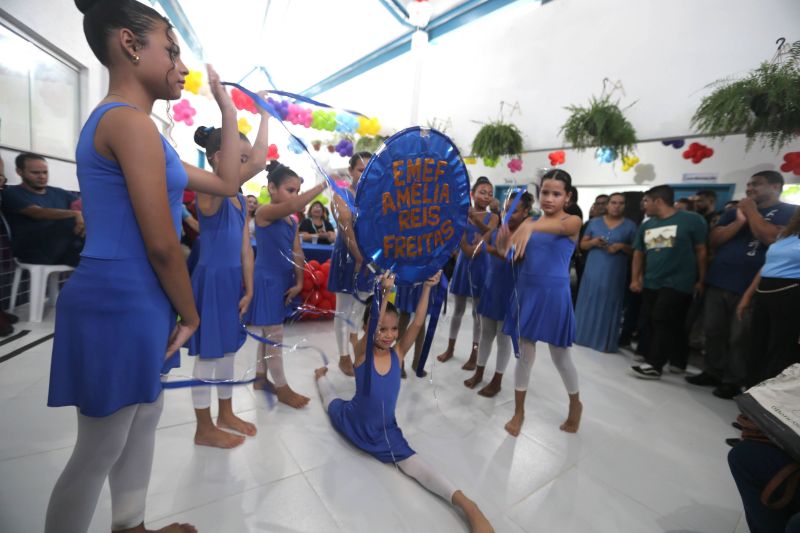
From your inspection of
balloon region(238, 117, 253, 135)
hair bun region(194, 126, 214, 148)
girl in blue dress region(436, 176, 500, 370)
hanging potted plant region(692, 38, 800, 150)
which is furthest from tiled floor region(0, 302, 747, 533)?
hanging potted plant region(692, 38, 800, 150)

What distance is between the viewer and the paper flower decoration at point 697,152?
368 cm

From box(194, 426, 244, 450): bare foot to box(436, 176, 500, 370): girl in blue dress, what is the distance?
1.47 meters

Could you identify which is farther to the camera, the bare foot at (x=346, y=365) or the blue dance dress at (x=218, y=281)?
the bare foot at (x=346, y=365)

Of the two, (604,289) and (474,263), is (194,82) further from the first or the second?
(604,289)

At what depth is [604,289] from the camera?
3.53 meters

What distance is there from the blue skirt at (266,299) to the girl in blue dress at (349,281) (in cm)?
33

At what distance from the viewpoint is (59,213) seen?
290cm

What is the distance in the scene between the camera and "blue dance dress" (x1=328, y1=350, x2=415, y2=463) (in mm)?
1520

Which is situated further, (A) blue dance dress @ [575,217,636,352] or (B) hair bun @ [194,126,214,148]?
(A) blue dance dress @ [575,217,636,352]

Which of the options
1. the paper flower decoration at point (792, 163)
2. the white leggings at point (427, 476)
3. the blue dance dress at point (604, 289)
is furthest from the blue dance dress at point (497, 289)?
the paper flower decoration at point (792, 163)

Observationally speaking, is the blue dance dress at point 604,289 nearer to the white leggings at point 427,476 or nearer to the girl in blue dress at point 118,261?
the white leggings at point 427,476

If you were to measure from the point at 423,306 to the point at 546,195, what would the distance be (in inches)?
36.1

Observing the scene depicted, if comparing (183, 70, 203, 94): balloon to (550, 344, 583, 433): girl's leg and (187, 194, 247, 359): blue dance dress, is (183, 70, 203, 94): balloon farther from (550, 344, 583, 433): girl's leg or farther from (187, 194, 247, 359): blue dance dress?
(550, 344, 583, 433): girl's leg

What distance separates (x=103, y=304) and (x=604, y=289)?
3859 mm
